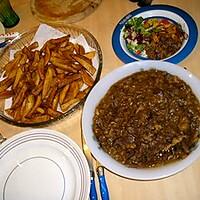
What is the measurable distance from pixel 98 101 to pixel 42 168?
0.82 feet

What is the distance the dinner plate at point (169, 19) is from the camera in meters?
1.17

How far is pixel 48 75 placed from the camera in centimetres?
121

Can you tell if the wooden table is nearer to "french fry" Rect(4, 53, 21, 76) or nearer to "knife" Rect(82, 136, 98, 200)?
"knife" Rect(82, 136, 98, 200)

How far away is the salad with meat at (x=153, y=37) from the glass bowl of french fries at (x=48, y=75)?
0.12 m

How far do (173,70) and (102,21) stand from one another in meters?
0.44

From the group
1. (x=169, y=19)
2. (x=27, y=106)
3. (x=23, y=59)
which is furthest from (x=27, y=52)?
(x=169, y=19)

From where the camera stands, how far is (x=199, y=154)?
91cm

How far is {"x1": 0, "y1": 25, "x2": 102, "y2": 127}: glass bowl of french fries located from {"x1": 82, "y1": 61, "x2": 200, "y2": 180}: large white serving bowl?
7 centimetres

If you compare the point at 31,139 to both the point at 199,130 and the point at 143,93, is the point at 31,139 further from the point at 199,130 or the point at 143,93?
the point at 199,130

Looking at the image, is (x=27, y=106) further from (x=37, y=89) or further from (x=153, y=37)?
(x=153, y=37)

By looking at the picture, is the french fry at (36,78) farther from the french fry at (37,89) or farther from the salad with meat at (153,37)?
the salad with meat at (153,37)

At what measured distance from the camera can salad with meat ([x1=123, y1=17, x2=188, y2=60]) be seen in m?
1.21

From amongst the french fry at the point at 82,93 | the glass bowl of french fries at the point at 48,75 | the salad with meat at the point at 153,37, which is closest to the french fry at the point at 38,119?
the glass bowl of french fries at the point at 48,75

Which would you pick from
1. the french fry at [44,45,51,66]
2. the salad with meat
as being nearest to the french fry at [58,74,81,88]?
the french fry at [44,45,51,66]
